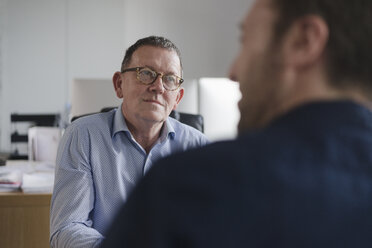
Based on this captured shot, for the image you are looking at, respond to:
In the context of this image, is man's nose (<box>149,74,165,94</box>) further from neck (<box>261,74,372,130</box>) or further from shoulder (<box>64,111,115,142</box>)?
neck (<box>261,74,372,130</box>)

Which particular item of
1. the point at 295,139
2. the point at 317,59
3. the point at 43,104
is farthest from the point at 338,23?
the point at 43,104

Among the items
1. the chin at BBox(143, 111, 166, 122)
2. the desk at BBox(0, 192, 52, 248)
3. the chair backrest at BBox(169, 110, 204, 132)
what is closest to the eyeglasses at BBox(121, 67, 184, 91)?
the chin at BBox(143, 111, 166, 122)

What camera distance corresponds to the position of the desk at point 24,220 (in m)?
1.76

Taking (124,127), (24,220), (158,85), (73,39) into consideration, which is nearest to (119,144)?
(124,127)

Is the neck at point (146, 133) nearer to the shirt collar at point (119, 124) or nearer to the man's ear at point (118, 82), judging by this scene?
the shirt collar at point (119, 124)

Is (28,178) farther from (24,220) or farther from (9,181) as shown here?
(24,220)

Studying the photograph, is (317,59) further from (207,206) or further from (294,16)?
(207,206)

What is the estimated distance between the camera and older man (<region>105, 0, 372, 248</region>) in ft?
1.26

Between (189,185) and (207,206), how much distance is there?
2cm

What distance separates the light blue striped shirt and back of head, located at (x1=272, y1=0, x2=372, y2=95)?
0.79 m

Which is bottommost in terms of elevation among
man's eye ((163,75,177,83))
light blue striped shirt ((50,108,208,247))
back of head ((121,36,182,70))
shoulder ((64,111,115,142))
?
light blue striped shirt ((50,108,208,247))

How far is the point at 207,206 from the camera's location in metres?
0.38

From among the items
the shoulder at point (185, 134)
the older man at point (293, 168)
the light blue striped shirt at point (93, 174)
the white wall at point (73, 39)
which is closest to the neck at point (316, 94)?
the older man at point (293, 168)

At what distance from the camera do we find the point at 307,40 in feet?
1.51
